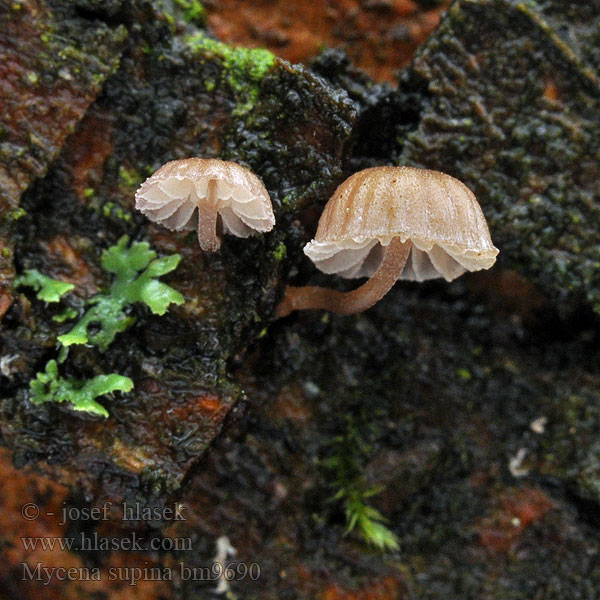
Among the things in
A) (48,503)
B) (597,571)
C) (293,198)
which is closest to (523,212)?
(293,198)

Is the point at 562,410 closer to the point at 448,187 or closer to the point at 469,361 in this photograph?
the point at 469,361

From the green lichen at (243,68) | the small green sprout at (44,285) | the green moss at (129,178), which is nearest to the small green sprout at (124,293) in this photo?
the small green sprout at (44,285)

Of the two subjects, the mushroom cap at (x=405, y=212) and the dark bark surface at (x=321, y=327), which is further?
the dark bark surface at (x=321, y=327)

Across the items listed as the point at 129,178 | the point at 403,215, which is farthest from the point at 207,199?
the point at 403,215

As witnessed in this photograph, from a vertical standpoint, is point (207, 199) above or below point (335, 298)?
above
